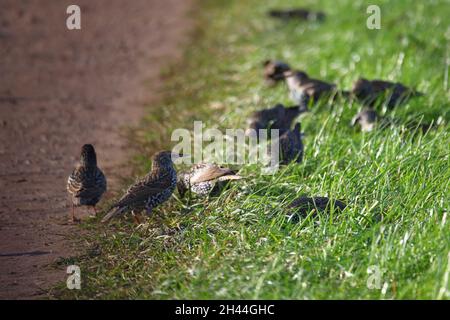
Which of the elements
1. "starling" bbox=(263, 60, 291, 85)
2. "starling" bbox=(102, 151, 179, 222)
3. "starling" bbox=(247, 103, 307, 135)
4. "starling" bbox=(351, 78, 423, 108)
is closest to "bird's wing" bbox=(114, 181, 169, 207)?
"starling" bbox=(102, 151, 179, 222)

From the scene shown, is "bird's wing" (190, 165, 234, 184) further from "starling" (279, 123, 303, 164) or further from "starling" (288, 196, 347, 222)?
"starling" (288, 196, 347, 222)

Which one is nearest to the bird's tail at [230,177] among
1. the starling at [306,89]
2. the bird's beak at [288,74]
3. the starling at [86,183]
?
the starling at [86,183]

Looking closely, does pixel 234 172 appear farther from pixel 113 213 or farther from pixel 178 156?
pixel 113 213

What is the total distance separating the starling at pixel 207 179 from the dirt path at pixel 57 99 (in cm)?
102

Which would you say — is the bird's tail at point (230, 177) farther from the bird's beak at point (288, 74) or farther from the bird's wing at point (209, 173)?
the bird's beak at point (288, 74)

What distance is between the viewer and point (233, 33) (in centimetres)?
1376

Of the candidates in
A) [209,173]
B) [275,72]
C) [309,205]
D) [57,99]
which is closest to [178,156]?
[209,173]

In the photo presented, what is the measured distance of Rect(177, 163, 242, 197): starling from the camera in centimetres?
721

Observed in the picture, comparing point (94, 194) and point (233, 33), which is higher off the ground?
point (233, 33)

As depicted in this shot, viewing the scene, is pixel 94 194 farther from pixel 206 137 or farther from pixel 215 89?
pixel 215 89

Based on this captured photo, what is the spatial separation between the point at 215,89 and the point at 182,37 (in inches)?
133

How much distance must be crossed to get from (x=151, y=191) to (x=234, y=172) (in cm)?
73
